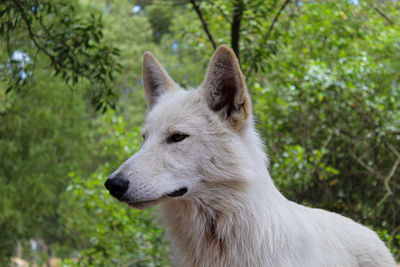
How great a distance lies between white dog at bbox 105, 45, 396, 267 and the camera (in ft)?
8.37

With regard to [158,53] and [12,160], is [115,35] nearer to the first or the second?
[158,53]

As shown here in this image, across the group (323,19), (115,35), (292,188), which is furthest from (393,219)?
(115,35)

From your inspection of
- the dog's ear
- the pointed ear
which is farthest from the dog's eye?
the pointed ear

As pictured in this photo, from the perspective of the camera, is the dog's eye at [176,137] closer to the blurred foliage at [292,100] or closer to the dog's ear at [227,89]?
the dog's ear at [227,89]

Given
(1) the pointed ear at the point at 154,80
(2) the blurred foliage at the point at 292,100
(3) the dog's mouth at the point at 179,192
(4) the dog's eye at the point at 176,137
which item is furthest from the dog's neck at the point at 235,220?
(2) the blurred foliage at the point at 292,100

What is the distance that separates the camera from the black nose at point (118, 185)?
2395 millimetres

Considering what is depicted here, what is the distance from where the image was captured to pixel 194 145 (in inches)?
104

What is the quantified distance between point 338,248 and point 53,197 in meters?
15.7

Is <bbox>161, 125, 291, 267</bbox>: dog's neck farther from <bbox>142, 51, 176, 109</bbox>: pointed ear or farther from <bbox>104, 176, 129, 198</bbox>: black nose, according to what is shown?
<bbox>142, 51, 176, 109</bbox>: pointed ear

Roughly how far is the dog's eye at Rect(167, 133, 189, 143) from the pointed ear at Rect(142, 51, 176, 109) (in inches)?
29.1

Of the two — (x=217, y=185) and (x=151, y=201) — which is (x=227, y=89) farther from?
(x=151, y=201)

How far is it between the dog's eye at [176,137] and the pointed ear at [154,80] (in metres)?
0.74

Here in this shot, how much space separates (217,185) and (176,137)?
41cm

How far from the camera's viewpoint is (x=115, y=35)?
21.0 metres
